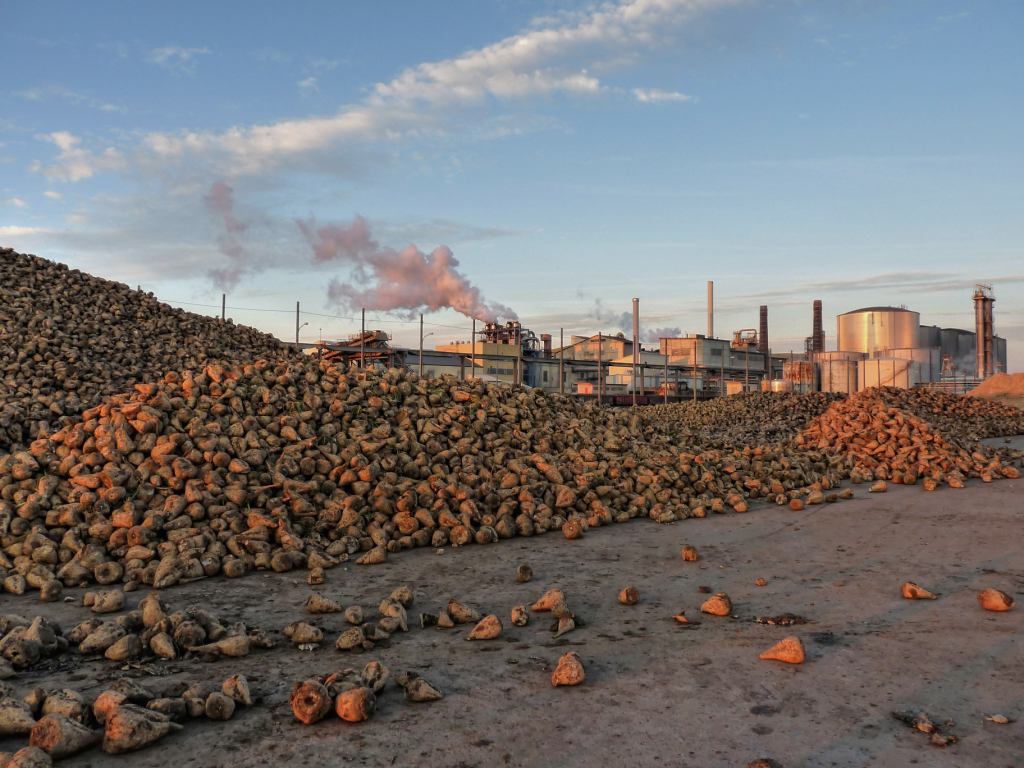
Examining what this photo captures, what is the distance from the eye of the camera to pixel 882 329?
127 ft

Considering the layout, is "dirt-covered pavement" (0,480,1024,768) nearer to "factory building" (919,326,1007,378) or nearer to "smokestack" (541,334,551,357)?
"smokestack" (541,334,551,357)

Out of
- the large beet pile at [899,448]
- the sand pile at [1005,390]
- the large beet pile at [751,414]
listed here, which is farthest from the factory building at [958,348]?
the large beet pile at [899,448]

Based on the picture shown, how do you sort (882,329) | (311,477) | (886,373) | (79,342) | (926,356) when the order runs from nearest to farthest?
1. (311,477)
2. (79,342)
3. (886,373)
4. (926,356)
5. (882,329)

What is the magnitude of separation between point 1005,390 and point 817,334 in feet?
69.0

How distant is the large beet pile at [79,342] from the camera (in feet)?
30.4

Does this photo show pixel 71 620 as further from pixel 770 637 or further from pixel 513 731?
pixel 770 637

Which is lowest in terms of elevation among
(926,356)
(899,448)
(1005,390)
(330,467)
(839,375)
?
(899,448)

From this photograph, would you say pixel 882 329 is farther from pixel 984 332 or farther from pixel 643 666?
pixel 643 666

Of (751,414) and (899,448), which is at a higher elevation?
(751,414)

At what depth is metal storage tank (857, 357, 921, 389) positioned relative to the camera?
2916 cm

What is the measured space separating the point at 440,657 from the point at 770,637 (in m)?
1.68

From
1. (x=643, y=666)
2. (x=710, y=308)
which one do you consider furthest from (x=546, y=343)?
(x=643, y=666)

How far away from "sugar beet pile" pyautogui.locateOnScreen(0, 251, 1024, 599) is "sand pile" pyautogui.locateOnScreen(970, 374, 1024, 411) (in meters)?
14.3

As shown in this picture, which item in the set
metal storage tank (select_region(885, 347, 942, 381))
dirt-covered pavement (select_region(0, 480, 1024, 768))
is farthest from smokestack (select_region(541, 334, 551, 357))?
dirt-covered pavement (select_region(0, 480, 1024, 768))
